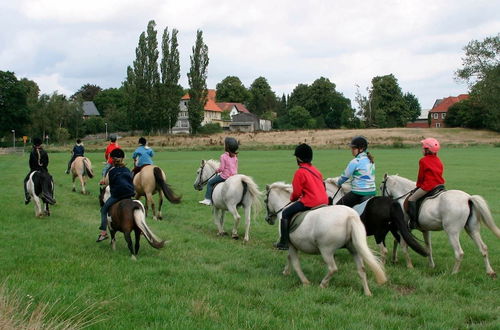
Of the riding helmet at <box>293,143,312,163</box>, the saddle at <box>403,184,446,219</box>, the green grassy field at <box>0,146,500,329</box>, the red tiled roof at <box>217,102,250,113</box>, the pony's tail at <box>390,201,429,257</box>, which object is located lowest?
the green grassy field at <box>0,146,500,329</box>

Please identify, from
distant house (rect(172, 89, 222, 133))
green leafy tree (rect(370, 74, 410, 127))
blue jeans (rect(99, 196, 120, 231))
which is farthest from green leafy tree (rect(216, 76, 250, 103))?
blue jeans (rect(99, 196, 120, 231))

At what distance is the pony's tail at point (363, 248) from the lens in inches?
273

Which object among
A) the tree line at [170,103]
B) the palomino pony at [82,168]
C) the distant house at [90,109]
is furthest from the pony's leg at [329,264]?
the distant house at [90,109]

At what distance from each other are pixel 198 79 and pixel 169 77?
4825mm

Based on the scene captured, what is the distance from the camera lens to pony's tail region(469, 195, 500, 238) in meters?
8.40

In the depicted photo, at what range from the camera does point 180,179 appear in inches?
1092

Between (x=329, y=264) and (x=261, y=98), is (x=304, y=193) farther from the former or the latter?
(x=261, y=98)

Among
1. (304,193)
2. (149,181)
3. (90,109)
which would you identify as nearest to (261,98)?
(90,109)

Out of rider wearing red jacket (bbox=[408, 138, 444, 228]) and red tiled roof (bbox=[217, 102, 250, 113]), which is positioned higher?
red tiled roof (bbox=[217, 102, 250, 113])

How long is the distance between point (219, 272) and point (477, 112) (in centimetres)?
9105

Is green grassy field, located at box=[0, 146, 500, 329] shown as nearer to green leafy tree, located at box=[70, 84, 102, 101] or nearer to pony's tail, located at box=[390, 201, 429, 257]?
pony's tail, located at box=[390, 201, 429, 257]

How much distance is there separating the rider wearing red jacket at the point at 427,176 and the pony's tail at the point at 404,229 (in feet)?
3.31

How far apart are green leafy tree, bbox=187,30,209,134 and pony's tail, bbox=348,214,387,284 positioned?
247ft

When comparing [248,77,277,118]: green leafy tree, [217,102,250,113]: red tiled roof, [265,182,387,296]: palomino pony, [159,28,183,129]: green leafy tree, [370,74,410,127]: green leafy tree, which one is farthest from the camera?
[248,77,277,118]: green leafy tree
